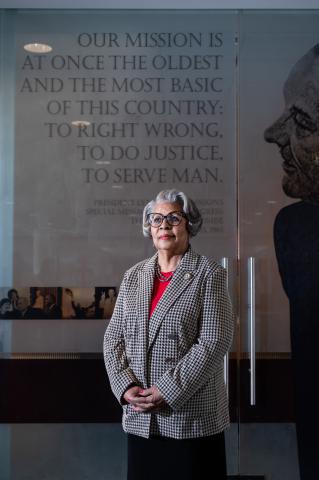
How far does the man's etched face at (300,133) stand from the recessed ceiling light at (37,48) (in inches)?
53.9

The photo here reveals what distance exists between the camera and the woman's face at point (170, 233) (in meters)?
2.74

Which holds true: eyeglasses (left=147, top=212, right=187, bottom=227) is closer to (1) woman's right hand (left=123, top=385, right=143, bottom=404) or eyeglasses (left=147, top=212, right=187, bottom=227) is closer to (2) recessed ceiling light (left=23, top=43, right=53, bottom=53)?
(1) woman's right hand (left=123, top=385, right=143, bottom=404)


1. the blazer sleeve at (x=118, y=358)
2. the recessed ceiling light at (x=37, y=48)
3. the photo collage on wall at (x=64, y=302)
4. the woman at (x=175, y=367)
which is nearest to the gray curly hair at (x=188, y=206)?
the woman at (x=175, y=367)

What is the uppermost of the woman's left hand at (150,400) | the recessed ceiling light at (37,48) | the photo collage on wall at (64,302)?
the recessed ceiling light at (37,48)

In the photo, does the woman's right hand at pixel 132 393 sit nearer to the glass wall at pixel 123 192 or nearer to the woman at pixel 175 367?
the woman at pixel 175 367

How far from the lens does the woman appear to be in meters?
2.56

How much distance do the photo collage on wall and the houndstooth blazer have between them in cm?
95

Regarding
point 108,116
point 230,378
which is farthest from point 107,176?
point 230,378

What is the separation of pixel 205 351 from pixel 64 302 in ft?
4.39

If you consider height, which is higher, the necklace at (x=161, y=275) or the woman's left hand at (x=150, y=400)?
the necklace at (x=161, y=275)

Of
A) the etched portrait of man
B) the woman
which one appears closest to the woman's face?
the woman

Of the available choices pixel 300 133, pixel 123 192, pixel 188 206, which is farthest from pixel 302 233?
pixel 188 206

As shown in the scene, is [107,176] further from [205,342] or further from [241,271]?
[205,342]

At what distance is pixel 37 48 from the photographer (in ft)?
12.2
